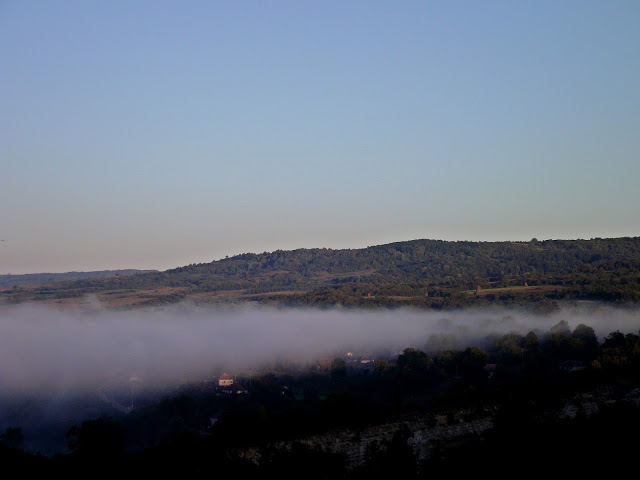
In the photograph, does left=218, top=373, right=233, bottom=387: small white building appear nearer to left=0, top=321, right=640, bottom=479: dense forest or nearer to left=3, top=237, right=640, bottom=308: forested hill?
left=0, top=321, right=640, bottom=479: dense forest

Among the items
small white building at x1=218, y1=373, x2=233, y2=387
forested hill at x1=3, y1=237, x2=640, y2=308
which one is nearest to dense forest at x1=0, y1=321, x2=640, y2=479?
small white building at x1=218, y1=373, x2=233, y2=387

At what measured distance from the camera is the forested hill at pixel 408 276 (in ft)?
310

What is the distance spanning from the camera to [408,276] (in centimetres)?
14088

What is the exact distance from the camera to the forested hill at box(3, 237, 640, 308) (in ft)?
310

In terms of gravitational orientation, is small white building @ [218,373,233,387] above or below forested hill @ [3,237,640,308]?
below

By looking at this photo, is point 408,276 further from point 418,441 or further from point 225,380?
point 418,441

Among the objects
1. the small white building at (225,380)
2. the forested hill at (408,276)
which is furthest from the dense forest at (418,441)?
the forested hill at (408,276)

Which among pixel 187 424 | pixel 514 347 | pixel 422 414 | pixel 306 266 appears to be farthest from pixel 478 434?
pixel 306 266

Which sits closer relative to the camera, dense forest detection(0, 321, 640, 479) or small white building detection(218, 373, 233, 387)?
dense forest detection(0, 321, 640, 479)

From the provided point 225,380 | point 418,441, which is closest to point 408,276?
point 225,380

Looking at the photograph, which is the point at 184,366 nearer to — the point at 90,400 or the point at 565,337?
the point at 90,400

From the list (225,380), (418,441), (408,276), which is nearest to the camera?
(418,441)

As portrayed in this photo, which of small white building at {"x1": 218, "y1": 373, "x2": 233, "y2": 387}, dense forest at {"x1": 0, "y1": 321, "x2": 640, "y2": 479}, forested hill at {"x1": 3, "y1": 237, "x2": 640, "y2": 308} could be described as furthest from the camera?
forested hill at {"x1": 3, "y1": 237, "x2": 640, "y2": 308}

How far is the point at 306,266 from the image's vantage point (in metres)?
169
